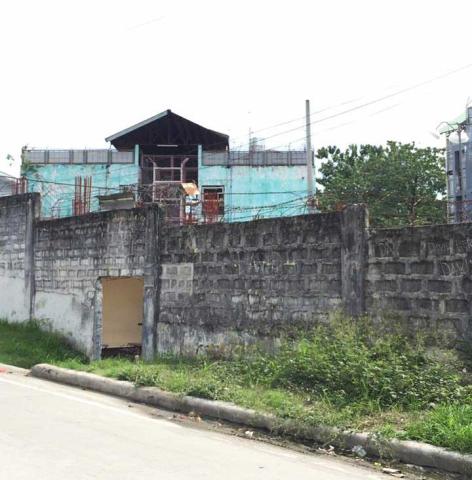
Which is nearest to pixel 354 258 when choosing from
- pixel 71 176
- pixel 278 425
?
pixel 278 425

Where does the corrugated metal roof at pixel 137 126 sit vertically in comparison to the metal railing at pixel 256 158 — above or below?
above

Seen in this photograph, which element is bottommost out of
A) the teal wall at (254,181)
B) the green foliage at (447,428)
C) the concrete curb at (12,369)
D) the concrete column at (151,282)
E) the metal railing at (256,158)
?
the concrete curb at (12,369)

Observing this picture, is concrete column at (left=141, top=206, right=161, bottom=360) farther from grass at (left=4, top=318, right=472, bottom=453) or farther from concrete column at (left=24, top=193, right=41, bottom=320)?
concrete column at (left=24, top=193, right=41, bottom=320)

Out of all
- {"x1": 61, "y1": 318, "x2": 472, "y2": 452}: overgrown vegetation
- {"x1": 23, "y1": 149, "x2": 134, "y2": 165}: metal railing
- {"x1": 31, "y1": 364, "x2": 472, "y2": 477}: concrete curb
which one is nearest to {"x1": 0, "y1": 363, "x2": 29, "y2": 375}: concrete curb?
{"x1": 31, "y1": 364, "x2": 472, "y2": 477}: concrete curb

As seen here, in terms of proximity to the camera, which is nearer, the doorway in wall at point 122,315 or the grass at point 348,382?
the grass at point 348,382

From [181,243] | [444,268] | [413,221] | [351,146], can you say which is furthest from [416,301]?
[351,146]

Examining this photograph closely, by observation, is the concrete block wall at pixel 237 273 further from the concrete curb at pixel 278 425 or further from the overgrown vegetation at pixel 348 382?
the concrete curb at pixel 278 425

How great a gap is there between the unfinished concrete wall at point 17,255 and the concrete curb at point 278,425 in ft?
18.4

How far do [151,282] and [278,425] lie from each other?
539 cm

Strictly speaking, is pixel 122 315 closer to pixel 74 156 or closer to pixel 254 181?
pixel 254 181

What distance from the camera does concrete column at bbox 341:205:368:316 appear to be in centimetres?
766

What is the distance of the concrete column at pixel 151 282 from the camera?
35.8 ft

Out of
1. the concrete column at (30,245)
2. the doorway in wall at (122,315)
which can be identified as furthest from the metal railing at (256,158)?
the doorway in wall at (122,315)

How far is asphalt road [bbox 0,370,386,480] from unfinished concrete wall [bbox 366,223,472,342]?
2335 mm
